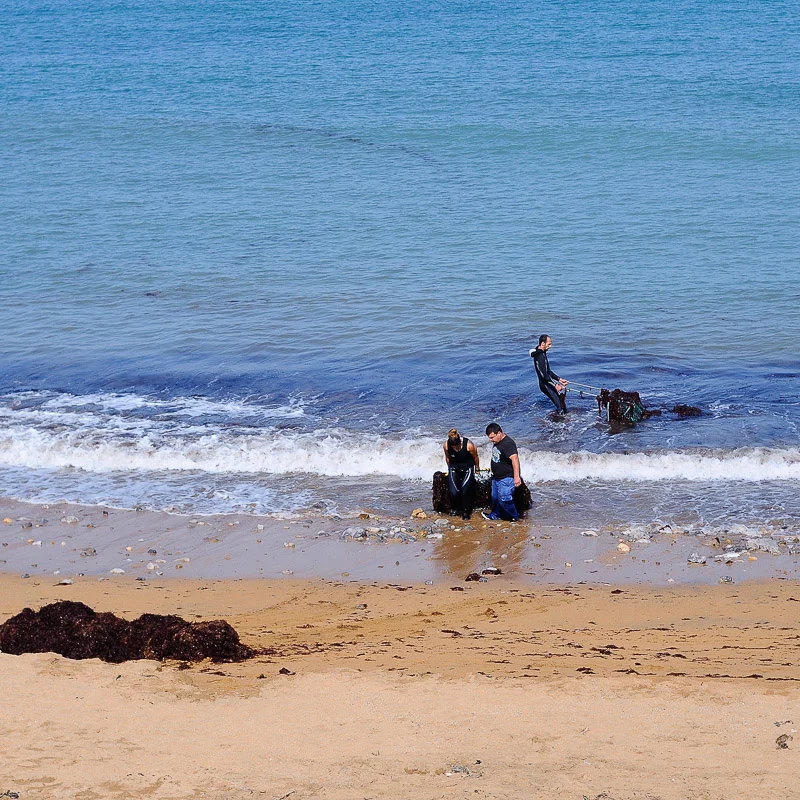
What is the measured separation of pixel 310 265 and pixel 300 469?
1130cm

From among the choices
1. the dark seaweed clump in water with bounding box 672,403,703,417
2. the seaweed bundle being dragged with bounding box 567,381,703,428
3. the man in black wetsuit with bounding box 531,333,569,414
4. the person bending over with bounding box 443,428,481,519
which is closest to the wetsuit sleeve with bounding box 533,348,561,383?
the man in black wetsuit with bounding box 531,333,569,414

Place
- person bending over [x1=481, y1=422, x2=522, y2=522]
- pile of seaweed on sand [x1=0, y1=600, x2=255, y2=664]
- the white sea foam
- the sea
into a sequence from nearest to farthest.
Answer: pile of seaweed on sand [x1=0, y1=600, x2=255, y2=664] → person bending over [x1=481, y1=422, x2=522, y2=522] → the white sea foam → the sea

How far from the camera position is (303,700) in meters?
7.25

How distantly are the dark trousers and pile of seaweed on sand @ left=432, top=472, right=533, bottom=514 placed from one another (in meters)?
0.09

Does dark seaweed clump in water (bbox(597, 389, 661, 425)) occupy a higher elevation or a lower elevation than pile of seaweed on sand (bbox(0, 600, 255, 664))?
higher

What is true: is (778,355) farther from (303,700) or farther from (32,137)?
(32,137)

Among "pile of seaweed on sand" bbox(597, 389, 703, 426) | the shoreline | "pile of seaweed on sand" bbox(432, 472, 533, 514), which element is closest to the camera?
the shoreline

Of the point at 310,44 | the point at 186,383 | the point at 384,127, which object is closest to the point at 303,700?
the point at 186,383

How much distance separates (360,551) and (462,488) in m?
1.69

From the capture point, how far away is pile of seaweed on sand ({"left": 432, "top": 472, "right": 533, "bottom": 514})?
40.4 ft

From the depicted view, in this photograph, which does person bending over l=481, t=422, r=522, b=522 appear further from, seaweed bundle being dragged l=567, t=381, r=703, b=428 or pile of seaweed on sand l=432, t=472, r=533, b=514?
seaweed bundle being dragged l=567, t=381, r=703, b=428

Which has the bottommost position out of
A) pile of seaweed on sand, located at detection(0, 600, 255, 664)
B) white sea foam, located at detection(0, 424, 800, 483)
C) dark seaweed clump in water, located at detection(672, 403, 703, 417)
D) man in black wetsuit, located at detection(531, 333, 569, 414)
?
pile of seaweed on sand, located at detection(0, 600, 255, 664)

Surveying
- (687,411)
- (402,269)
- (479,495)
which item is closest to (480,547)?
(479,495)

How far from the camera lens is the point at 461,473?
12.1 m
